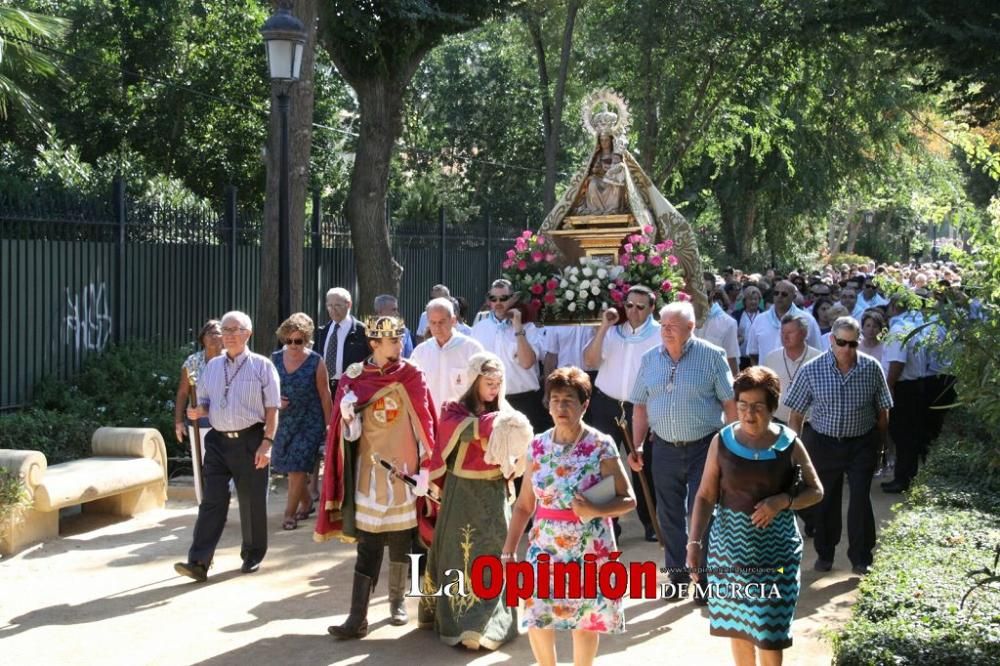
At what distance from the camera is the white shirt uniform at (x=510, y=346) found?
34.8ft

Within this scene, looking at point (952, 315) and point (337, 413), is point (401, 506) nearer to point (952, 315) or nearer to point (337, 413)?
point (337, 413)

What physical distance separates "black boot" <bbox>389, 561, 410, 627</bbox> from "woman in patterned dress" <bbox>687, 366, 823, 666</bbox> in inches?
93.4

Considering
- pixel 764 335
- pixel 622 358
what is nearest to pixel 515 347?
pixel 622 358

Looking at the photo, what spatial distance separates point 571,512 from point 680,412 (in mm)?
2603

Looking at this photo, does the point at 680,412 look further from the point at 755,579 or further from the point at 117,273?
the point at 117,273

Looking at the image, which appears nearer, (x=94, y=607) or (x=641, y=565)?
(x=641, y=565)

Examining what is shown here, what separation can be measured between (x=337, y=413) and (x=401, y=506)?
65 centimetres

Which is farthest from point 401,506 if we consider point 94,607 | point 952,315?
point 952,315

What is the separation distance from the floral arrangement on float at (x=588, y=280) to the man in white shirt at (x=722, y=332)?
0.47 meters

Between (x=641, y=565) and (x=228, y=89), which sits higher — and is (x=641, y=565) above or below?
below

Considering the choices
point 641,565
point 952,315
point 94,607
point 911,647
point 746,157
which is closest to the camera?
point 911,647

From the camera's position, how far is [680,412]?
8383 millimetres

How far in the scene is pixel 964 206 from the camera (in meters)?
7.06

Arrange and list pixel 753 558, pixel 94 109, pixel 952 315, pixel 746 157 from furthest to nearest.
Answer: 1. pixel 746 157
2. pixel 94 109
3. pixel 952 315
4. pixel 753 558
